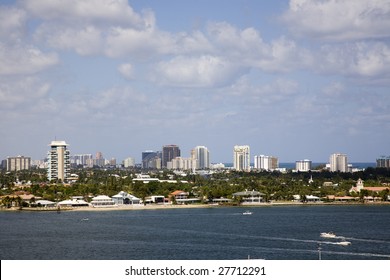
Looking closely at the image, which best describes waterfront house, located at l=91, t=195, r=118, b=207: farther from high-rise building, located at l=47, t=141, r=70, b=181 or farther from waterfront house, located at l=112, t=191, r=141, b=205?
high-rise building, located at l=47, t=141, r=70, b=181

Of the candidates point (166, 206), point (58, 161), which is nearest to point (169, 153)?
point (58, 161)

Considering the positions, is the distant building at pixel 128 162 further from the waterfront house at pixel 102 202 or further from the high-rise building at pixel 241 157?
the waterfront house at pixel 102 202

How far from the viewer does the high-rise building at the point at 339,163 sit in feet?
155

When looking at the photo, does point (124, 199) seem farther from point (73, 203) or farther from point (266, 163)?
point (266, 163)

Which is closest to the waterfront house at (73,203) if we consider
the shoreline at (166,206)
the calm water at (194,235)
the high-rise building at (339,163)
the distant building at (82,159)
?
the shoreline at (166,206)

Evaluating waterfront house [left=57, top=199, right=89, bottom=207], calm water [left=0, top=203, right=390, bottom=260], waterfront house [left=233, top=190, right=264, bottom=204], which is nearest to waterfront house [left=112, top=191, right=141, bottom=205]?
waterfront house [left=57, top=199, right=89, bottom=207]

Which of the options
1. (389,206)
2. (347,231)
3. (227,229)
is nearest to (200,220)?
(227,229)

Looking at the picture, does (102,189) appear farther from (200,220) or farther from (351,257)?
(351,257)

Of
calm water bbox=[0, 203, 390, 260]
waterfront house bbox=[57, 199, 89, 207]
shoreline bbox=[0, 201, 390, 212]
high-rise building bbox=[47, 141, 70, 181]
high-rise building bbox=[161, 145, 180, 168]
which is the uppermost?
high-rise building bbox=[161, 145, 180, 168]

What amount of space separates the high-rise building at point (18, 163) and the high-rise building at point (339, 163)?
21.7m

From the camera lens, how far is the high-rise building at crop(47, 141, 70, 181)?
34969 millimetres

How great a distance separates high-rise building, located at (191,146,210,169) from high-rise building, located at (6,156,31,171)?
16.4 meters

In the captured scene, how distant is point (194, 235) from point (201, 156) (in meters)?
50.6
